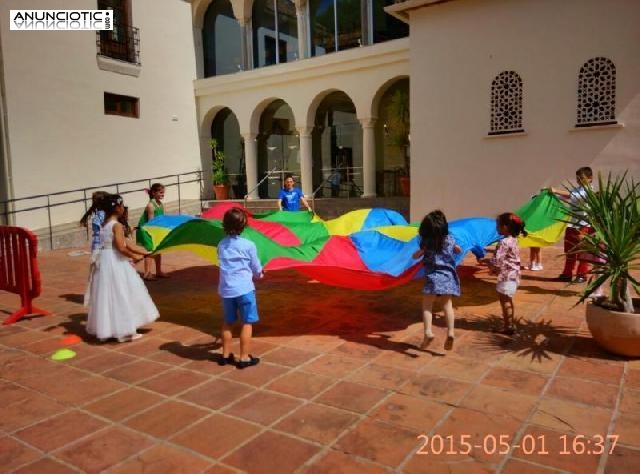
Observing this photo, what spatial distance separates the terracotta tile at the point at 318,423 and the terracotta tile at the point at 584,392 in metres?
1.41

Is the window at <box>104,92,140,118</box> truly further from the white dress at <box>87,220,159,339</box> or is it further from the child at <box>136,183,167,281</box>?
the white dress at <box>87,220,159,339</box>

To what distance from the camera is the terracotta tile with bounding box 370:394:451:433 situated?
2979 millimetres

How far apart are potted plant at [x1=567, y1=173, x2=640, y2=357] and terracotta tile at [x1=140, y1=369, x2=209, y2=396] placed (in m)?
3.13

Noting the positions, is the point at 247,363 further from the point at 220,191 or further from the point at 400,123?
the point at 220,191

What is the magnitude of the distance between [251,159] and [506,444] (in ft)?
46.9

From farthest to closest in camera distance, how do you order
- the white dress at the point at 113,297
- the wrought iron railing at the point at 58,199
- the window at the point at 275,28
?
the window at the point at 275,28 → the wrought iron railing at the point at 58,199 → the white dress at the point at 113,297

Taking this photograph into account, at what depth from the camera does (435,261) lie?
4.22m

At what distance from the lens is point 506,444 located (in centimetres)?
273

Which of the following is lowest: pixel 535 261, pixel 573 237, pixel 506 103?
pixel 535 261

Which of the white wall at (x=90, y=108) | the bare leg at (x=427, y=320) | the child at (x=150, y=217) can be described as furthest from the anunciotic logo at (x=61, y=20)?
the bare leg at (x=427, y=320)

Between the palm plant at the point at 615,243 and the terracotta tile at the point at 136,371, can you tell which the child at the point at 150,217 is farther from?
the palm plant at the point at 615,243

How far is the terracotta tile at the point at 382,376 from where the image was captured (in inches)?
141

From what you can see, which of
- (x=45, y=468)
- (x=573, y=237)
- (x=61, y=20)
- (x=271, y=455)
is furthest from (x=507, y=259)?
(x=61, y=20)

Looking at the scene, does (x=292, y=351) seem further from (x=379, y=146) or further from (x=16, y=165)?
(x=379, y=146)
